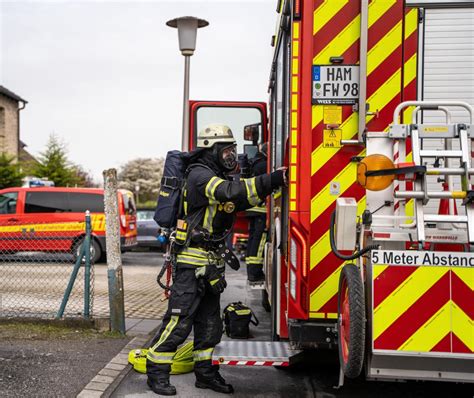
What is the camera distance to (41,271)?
27.7ft

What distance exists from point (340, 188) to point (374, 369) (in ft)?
4.53

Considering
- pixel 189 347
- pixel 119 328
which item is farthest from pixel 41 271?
pixel 189 347

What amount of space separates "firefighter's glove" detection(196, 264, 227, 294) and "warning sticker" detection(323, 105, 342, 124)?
144 cm

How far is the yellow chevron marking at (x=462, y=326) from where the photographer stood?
135 inches

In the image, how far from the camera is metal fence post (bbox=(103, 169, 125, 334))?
22.0ft

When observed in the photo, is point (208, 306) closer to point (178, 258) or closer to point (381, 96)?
point (178, 258)

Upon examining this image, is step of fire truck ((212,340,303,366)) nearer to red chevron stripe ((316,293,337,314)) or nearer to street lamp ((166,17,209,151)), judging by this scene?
red chevron stripe ((316,293,337,314))

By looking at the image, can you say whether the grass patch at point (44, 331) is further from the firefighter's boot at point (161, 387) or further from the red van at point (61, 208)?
the red van at point (61, 208)

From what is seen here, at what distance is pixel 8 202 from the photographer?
15680 mm

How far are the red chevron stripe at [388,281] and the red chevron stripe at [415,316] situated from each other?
0.45 ft

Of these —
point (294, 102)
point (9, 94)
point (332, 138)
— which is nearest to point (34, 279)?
point (294, 102)

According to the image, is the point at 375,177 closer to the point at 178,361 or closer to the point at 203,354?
the point at 203,354

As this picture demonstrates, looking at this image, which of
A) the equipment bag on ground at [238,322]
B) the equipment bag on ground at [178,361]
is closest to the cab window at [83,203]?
Result: the equipment bag on ground at [238,322]

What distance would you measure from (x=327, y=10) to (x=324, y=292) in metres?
1.96
